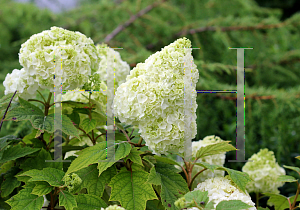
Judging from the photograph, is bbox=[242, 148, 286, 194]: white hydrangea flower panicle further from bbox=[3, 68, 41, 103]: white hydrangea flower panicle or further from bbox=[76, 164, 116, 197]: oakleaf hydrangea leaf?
bbox=[3, 68, 41, 103]: white hydrangea flower panicle

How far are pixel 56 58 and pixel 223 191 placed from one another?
546mm

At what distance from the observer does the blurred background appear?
173 cm

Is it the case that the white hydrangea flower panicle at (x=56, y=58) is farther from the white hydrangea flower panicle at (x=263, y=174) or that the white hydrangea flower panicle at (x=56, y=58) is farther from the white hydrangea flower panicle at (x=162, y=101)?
the white hydrangea flower panicle at (x=263, y=174)

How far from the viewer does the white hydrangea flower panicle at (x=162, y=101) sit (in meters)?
0.62

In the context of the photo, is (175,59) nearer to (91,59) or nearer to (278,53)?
(91,59)

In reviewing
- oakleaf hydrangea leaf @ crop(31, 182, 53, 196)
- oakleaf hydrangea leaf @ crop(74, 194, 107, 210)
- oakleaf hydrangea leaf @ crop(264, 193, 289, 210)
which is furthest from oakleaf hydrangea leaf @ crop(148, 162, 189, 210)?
oakleaf hydrangea leaf @ crop(264, 193, 289, 210)

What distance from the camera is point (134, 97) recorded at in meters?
0.63

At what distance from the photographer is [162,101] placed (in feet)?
2.02

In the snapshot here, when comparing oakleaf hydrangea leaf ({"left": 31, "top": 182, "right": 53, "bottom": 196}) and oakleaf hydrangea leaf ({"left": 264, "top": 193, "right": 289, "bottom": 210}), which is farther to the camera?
oakleaf hydrangea leaf ({"left": 264, "top": 193, "right": 289, "bottom": 210})

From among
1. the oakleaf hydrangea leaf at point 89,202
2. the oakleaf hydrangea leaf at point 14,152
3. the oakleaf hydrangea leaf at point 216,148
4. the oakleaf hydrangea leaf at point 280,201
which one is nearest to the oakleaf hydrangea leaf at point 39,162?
the oakleaf hydrangea leaf at point 14,152

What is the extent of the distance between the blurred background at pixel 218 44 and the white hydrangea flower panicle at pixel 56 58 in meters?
0.86

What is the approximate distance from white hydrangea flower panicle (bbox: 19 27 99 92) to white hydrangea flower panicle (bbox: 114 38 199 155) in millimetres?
152

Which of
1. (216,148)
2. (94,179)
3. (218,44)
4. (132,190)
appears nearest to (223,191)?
(216,148)

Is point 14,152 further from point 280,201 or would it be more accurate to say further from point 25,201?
point 280,201
